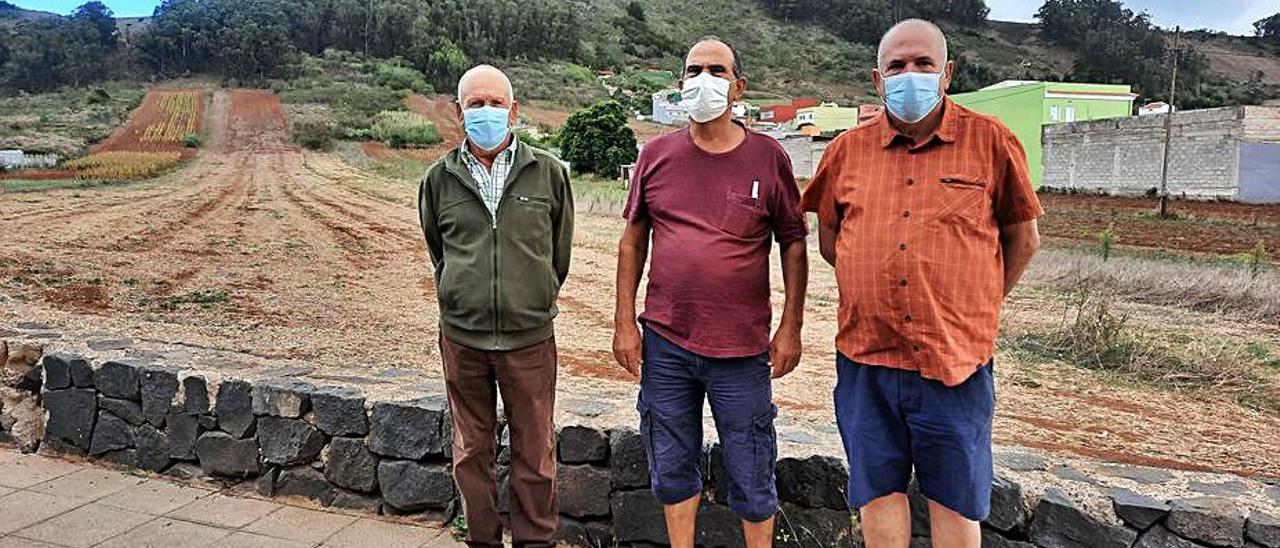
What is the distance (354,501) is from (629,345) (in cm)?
154

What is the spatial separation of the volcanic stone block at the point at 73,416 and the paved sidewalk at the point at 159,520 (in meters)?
0.23

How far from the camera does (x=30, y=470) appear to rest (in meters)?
3.88

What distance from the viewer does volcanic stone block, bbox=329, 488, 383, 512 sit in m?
3.49

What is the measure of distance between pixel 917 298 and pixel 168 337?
5.42 metres

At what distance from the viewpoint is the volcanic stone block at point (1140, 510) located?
2453 mm

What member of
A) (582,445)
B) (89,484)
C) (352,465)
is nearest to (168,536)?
(352,465)

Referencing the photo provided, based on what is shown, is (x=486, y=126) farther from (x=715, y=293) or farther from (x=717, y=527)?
(x=717, y=527)

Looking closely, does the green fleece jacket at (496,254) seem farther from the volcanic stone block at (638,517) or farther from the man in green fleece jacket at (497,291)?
the volcanic stone block at (638,517)

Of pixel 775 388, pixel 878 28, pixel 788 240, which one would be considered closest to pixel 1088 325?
pixel 775 388

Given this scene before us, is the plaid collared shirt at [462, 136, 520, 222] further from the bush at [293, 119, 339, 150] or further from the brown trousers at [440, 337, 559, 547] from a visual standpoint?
the bush at [293, 119, 339, 150]

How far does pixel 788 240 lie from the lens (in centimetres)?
246

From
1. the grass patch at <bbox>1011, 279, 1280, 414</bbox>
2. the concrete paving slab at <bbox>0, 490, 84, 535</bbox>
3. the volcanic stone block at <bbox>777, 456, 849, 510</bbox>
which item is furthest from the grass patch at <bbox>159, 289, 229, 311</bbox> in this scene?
the grass patch at <bbox>1011, 279, 1280, 414</bbox>

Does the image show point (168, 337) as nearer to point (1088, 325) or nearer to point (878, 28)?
point (1088, 325)

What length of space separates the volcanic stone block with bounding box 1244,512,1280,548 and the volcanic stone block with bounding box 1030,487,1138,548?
10.5 inches
